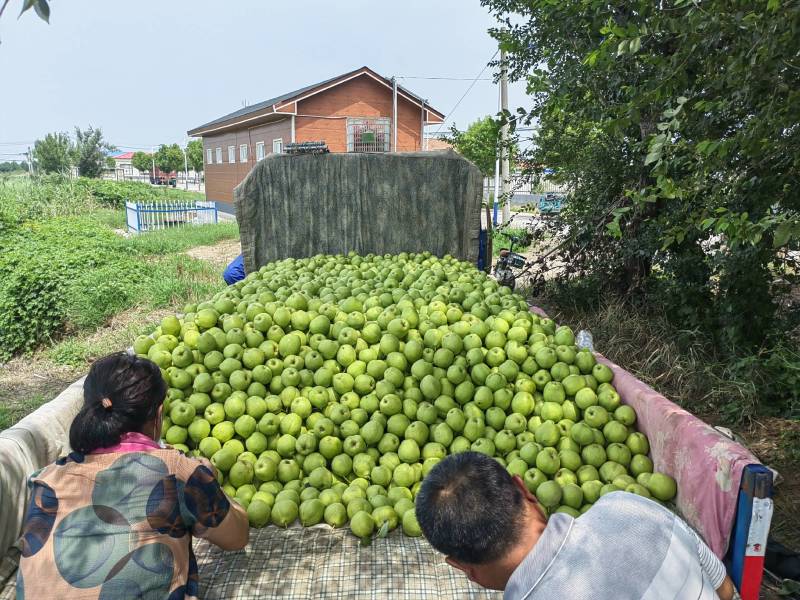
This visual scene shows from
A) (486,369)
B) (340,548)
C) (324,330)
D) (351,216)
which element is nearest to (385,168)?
(351,216)

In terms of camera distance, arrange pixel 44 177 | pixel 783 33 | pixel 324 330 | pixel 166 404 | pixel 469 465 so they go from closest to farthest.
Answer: pixel 469 465
pixel 783 33
pixel 166 404
pixel 324 330
pixel 44 177

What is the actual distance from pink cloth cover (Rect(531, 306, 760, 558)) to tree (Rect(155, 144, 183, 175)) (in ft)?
266

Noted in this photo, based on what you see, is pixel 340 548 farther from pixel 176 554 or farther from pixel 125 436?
pixel 125 436

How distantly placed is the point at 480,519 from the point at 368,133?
87.1 feet

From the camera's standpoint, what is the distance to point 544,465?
3193mm

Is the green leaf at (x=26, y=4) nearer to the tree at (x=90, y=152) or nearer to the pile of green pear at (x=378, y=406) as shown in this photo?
the pile of green pear at (x=378, y=406)

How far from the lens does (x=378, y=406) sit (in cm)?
367

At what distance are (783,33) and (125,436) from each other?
3.77 metres

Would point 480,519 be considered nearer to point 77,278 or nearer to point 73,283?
point 73,283

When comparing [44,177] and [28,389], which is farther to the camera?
[44,177]

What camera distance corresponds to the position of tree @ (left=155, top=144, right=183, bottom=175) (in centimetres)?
7606

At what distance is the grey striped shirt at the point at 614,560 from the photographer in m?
1.52

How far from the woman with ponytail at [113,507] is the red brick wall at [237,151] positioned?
25112mm

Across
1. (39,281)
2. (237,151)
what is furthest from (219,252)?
(237,151)
